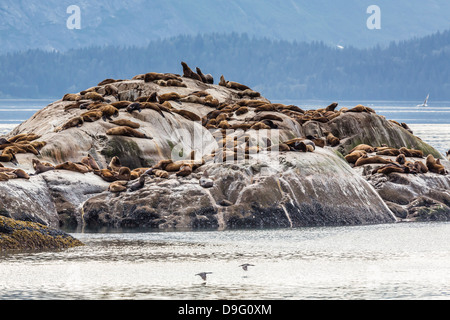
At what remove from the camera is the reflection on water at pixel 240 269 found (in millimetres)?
11789

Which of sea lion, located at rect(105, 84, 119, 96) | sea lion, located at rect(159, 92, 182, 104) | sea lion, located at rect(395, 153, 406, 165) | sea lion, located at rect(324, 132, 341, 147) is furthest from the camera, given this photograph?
sea lion, located at rect(105, 84, 119, 96)

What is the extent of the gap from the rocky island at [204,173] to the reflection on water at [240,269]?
1.29m

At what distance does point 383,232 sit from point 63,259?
7.77 meters

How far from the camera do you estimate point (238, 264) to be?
47.3ft

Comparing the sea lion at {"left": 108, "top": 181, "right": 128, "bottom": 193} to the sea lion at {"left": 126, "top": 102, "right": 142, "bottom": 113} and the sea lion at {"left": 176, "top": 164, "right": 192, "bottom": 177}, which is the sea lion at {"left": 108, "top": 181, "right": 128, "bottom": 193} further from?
the sea lion at {"left": 126, "top": 102, "right": 142, "bottom": 113}

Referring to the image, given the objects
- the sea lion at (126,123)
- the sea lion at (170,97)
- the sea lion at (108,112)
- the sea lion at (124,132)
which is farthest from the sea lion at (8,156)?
the sea lion at (170,97)

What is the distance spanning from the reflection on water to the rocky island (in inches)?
50.8

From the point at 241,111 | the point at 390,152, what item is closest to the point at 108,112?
the point at 241,111

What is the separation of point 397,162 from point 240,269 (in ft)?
37.4

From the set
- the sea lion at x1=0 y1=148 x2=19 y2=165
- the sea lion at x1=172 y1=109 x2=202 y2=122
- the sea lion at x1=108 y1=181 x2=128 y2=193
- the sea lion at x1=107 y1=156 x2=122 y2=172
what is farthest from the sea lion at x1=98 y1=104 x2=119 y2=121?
the sea lion at x1=108 y1=181 x2=128 y2=193

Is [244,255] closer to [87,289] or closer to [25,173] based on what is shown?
[87,289]

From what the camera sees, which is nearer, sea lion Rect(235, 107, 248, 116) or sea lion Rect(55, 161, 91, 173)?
sea lion Rect(55, 161, 91, 173)

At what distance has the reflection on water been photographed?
464 inches

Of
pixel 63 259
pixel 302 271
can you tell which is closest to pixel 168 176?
pixel 63 259
